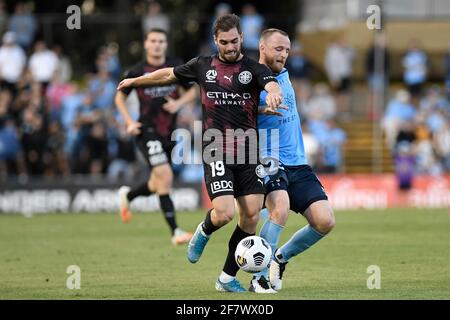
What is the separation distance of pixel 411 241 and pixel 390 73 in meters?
16.1

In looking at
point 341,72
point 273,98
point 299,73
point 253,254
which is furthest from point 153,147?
point 341,72

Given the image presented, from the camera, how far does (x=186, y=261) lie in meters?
13.6

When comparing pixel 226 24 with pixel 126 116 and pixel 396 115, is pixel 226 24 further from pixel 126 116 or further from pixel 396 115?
pixel 396 115

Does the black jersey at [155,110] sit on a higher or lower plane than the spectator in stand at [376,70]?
lower

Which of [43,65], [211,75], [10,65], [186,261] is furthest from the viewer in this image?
[43,65]

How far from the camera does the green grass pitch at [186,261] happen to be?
1066 cm

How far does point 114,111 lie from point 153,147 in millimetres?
10016

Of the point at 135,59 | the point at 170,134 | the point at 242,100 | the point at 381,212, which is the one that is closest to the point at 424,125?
the point at 381,212

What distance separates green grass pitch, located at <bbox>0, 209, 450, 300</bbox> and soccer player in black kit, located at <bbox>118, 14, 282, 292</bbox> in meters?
0.76

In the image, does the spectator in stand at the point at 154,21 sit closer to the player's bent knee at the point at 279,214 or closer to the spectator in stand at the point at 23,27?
the spectator in stand at the point at 23,27

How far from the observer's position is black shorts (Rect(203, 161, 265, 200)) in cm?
1053

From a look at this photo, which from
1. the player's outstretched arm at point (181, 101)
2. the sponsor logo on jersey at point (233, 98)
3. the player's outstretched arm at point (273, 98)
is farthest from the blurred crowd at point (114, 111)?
the player's outstretched arm at point (273, 98)

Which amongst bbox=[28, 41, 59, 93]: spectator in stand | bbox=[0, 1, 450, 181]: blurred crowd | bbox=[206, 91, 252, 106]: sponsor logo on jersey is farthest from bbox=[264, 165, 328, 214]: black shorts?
bbox=[28, 41, 59, 93]: spectator in stand

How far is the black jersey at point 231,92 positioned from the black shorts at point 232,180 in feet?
1.23
